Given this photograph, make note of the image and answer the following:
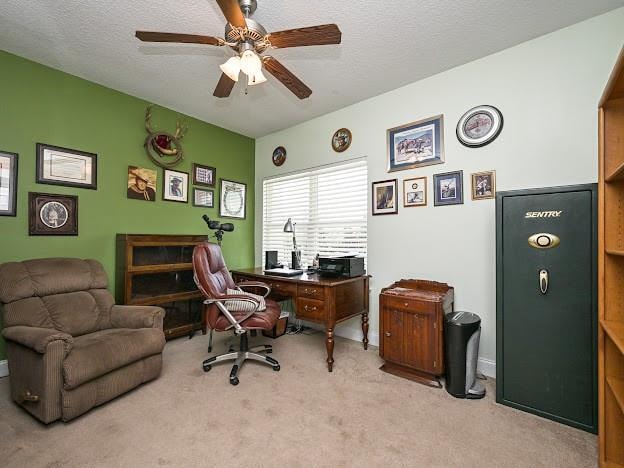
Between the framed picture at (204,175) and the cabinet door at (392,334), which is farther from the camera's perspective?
the framed picture at (204,175)

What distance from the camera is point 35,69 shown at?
8.55 ft

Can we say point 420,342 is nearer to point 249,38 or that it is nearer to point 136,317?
point 136,317

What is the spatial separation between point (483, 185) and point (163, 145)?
344 centimetres

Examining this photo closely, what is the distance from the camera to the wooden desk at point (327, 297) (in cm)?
259

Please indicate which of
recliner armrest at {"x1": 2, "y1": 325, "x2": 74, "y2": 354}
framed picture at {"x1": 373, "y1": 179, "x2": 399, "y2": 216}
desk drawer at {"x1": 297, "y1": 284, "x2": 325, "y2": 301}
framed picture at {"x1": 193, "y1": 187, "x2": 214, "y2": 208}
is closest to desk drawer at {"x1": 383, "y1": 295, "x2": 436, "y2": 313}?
desk drawer at {"x1": 297, "y1": 284, "x2": 325, "y2": 301}

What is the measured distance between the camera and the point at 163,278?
130 inches

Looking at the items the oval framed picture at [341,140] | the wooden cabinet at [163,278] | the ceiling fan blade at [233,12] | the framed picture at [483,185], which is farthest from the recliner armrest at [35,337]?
the framed picture at [483,185]

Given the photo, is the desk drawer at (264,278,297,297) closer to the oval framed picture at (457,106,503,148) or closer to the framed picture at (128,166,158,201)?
the framed picture at (128,166,158,201)

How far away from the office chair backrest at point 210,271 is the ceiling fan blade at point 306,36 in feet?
5.65

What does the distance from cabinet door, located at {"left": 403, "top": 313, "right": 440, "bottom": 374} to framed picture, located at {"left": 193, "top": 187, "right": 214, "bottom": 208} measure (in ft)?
9.36

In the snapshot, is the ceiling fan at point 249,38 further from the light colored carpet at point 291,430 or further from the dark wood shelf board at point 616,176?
the light colored carpet at point 291,430

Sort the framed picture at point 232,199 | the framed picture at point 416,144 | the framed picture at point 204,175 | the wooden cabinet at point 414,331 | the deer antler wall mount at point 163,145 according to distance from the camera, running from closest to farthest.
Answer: the wooden cabinet at point 414,331 → the framed picture at point 416,144 → the deer antler wall mount at point 163,145 → the framed picture at point 204,175 → the framed picture at point 232,199

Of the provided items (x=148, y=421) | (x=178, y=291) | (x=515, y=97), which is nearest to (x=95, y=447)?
(x=148, y=421)

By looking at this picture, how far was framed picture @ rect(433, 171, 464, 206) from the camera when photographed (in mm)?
2646
